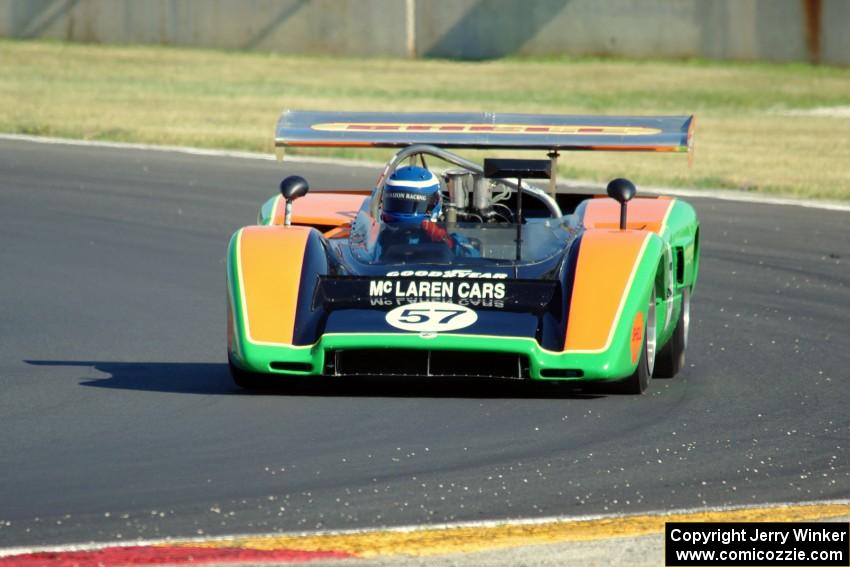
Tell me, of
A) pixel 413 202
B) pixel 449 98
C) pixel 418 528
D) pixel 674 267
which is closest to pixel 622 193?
pixel 674 267

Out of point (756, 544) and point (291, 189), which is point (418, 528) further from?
point (291, 189)

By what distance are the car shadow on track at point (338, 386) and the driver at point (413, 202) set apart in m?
0.78

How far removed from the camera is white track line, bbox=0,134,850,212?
57.3ft

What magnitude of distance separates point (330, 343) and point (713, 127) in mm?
19778

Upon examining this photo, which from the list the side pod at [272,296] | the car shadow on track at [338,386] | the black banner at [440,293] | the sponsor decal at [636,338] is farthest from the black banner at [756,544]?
the side pod at [272,296]

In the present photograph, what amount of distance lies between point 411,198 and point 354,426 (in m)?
2.00

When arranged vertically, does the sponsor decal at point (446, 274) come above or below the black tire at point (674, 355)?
above

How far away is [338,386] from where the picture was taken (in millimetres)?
8531

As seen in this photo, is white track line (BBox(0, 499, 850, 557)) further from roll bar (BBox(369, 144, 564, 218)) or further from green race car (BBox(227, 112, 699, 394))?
roll bar (BBox(369, 144, 564, 218))

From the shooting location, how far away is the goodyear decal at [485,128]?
10016 mm

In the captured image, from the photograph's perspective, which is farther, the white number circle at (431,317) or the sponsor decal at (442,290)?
the sponsor decal at (442,290)

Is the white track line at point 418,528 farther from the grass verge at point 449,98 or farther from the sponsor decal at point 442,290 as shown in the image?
the grass verge at point 449,98

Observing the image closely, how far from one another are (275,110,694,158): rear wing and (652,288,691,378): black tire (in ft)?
3.08

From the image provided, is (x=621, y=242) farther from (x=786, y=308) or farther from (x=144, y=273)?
(x=144, y=273)
